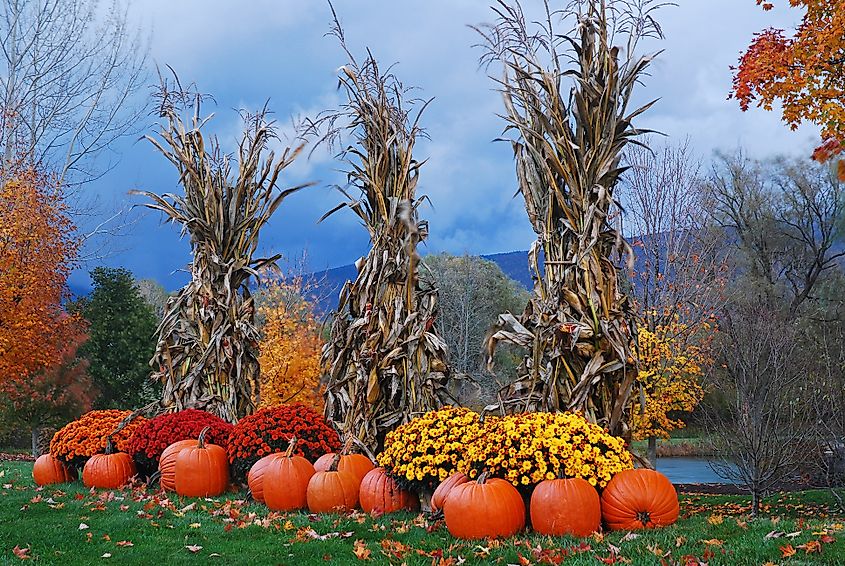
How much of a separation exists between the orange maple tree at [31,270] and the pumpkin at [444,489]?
965cm

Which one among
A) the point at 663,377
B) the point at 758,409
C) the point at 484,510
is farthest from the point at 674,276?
the point at 484,510

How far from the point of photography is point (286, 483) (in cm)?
604

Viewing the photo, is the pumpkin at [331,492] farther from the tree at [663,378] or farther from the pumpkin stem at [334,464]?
the tree at [663,378]

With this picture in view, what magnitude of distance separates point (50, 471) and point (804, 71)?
9.65m

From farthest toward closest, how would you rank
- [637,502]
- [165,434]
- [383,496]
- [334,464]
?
[165,434] → [334,464] → [383,496] → [637,502]

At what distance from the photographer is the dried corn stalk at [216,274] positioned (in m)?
8.77

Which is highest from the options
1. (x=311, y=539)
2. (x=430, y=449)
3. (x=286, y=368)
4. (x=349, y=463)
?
(x=286, y=368)

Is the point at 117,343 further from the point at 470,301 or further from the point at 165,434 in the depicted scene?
the point at 470,301

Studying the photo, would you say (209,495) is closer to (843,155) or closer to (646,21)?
(646,21)

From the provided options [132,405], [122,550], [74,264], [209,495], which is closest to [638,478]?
[122,550]

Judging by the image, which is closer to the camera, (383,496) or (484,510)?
(484,510)

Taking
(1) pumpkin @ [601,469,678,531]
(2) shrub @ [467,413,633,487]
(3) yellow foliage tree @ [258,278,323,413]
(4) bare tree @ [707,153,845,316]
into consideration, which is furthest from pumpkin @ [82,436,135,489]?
(4) bare tree @ [707,153,845,316]

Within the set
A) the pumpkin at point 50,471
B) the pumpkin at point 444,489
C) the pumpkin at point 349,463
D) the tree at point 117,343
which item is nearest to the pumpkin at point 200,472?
the pumpkin at point 349,463

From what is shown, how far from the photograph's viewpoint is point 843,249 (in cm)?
2214
